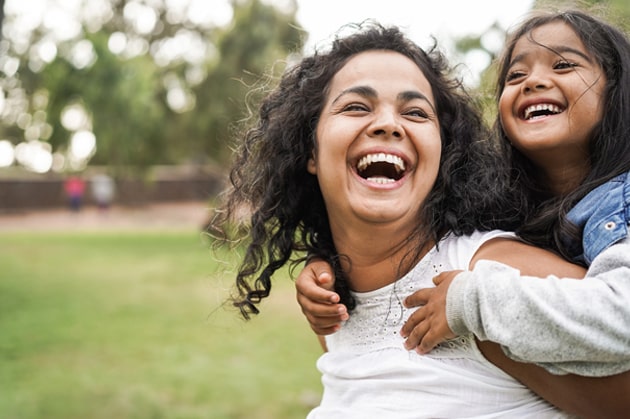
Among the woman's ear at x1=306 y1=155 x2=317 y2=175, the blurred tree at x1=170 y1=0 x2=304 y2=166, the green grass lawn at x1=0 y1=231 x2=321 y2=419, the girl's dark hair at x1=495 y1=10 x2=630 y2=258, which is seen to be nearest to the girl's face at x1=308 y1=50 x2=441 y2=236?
the woman's ear at x1=306 y1=155 x2=317 y2=175

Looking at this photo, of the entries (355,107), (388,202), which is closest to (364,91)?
(355,107)

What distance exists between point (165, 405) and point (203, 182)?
87.3 ft

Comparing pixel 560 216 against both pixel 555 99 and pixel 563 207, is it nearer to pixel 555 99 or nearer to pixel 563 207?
pixel 563 207

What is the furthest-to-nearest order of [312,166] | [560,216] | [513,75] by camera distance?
[312,166] → [513,75] → [560,216]

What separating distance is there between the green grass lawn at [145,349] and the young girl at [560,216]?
91 cm

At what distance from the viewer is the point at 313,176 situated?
2.08 metres

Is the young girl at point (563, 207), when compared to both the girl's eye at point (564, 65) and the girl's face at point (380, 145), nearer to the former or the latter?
the girl's eye at point (564, 65)

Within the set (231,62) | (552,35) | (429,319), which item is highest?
(552,35)

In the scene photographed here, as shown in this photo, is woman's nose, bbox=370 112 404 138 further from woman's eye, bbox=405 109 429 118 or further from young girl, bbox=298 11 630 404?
young girl, bbox=298 11 630 404

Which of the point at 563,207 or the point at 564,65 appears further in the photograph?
the point at 564,65

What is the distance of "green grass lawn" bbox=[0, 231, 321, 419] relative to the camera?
17.8 feet

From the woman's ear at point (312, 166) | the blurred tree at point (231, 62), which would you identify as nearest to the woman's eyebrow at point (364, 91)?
the woman's ear at point (312, 166)

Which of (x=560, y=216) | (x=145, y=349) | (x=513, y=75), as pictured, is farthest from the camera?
(x=145, y=349)

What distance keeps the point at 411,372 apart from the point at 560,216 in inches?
18.7
